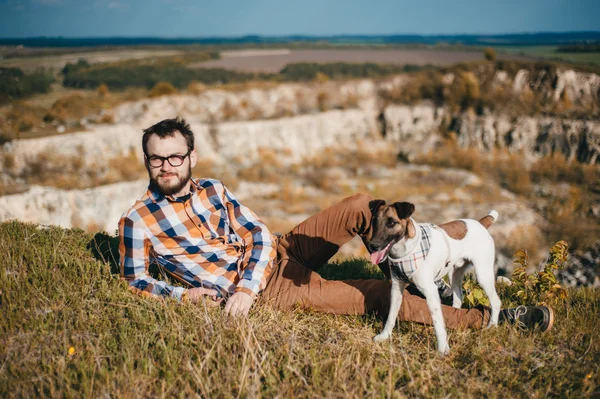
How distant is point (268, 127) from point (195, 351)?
28.8 m

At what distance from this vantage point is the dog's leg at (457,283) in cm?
363

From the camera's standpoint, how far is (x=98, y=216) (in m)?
18.2

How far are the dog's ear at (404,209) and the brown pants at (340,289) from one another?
2.08ft

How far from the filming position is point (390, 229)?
2846 mm

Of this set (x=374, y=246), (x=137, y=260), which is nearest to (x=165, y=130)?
(x=137, y=260)

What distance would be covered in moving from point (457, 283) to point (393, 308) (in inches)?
34.8

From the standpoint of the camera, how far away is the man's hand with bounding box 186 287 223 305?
3.26 m

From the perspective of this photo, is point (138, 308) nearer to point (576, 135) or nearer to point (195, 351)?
point (195, 351)

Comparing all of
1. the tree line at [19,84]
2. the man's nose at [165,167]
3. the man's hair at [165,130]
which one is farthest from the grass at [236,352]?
the tree line at [19,84]

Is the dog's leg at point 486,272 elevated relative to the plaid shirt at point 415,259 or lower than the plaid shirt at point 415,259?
lower

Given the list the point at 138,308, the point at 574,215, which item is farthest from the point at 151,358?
the point at 574,215

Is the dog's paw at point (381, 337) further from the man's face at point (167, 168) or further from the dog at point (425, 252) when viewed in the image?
the man's face at point (167, 168)

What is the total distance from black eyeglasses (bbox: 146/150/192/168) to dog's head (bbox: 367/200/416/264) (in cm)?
162

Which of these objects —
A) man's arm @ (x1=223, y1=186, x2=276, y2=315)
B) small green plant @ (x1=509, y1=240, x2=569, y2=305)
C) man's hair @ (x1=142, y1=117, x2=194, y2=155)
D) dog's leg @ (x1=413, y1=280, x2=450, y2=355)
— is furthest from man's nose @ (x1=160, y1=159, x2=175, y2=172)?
small green plant @ (x1=509, y1=240, x2=569, y2=305)
